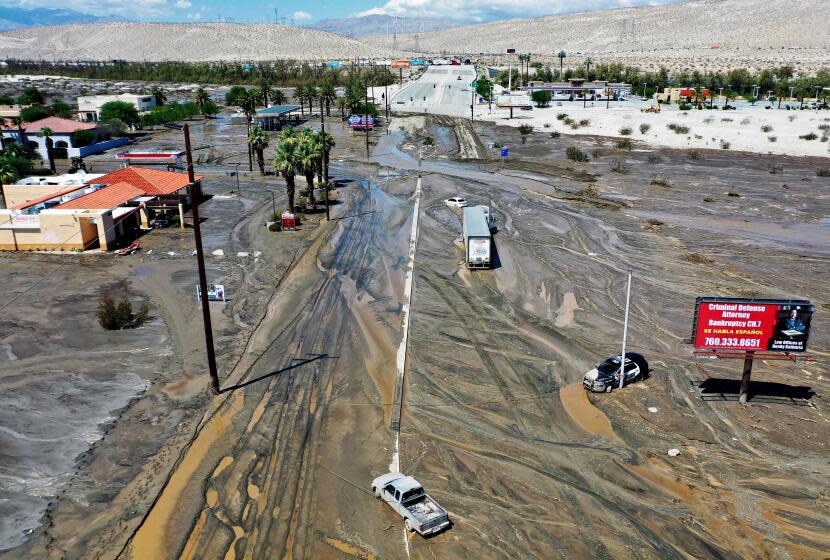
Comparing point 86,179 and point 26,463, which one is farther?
point 86,179

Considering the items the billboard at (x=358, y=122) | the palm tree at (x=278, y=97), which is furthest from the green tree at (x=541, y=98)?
the palm tree at (x=278, y=97)

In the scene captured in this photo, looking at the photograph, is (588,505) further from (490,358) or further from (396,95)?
(396,95)

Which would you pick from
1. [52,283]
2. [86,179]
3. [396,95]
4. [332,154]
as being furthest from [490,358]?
[396,95]

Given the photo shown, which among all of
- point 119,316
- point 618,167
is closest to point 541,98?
point 618,167

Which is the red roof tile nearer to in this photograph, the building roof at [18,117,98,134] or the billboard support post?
the building roof at [18,117,98,134]

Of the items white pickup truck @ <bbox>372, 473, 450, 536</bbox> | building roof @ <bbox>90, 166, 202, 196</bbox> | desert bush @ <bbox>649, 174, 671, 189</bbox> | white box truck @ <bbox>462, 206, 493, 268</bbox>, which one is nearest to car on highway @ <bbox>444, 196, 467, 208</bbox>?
white box truck @ <bbox>462, 206, 493, 268</bbox>

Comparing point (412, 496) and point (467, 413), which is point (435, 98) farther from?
point (412, 496)
